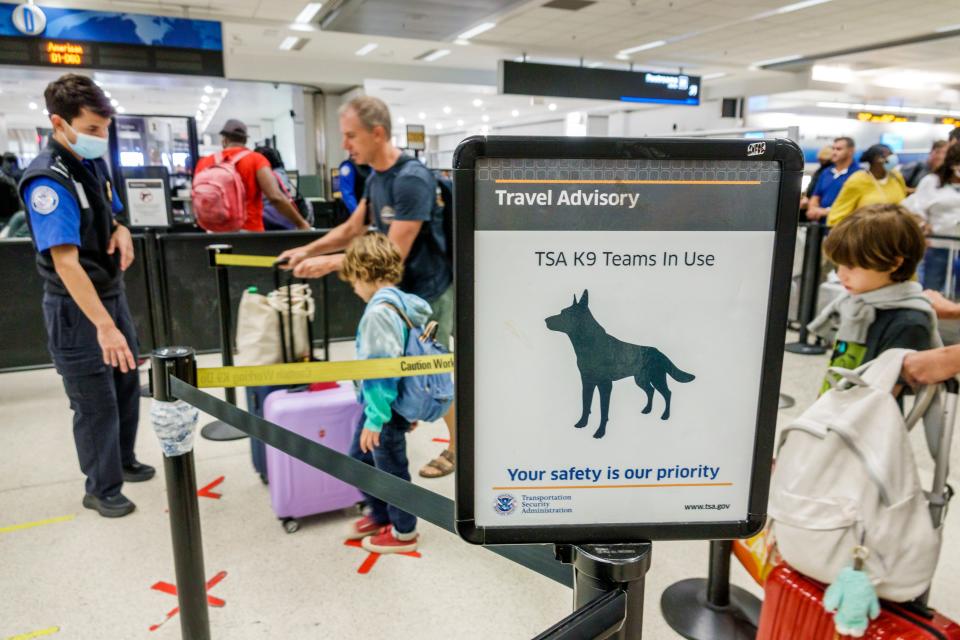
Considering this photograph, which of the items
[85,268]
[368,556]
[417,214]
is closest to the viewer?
[368,556]

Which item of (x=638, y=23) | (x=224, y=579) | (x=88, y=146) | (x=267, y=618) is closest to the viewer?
(x=267, y=618)

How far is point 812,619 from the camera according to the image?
1391 mm

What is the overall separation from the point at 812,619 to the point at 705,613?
35.1 inches

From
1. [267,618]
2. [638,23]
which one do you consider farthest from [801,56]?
[267,618]

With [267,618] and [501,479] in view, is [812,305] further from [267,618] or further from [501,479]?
[501,479]

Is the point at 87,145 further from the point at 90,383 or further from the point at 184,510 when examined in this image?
the point at 184,510

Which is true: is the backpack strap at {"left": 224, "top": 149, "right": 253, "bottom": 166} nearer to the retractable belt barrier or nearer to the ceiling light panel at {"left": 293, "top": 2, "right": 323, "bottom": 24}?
the retractable belt barrier

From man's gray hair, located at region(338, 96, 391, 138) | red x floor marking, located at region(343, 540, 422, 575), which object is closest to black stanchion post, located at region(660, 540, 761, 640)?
red x floor marking, located at region(343, 540, 422, 575)

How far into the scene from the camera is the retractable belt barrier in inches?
34.9

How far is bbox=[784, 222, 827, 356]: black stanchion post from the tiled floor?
320cm

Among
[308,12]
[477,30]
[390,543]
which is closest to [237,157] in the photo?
[390,543]

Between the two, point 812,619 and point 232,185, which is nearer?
point 812,619

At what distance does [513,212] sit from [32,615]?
8.00ft

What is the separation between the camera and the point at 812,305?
19.6ft
